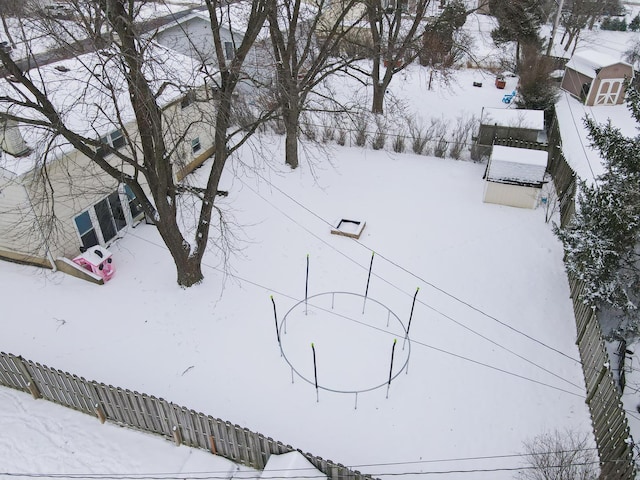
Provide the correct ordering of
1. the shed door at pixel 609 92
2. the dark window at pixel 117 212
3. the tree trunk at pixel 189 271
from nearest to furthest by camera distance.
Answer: the tree trunk at pixel 189 271
the dark window at pixel 117 212
the shed door at pixel 609 92

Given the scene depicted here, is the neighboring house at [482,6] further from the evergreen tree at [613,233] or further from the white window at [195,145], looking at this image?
the white window at [195,145]

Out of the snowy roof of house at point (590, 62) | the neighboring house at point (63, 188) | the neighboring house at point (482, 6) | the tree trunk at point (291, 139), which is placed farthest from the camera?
the snowy roof of house at point (590, 62)

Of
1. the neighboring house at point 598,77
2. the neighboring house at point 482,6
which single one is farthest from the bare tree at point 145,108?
the neighboring house at point 598,77

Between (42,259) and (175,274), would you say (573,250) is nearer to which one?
(175,274)

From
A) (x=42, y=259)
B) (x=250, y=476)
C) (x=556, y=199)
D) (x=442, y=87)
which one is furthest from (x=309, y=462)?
(x=442, y=87)

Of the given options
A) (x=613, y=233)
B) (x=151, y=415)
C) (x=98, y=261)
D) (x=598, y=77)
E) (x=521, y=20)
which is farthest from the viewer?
(x=521, y=20)

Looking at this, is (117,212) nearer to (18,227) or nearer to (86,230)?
(86,230)

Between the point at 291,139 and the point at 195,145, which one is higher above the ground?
the point at 291,139

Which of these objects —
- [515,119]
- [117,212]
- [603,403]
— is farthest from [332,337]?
[515,119]

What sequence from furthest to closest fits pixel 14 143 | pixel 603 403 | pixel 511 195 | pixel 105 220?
pixel 511 195 → pixel 105 220 → pixel 14 143 → pixel 603 403
